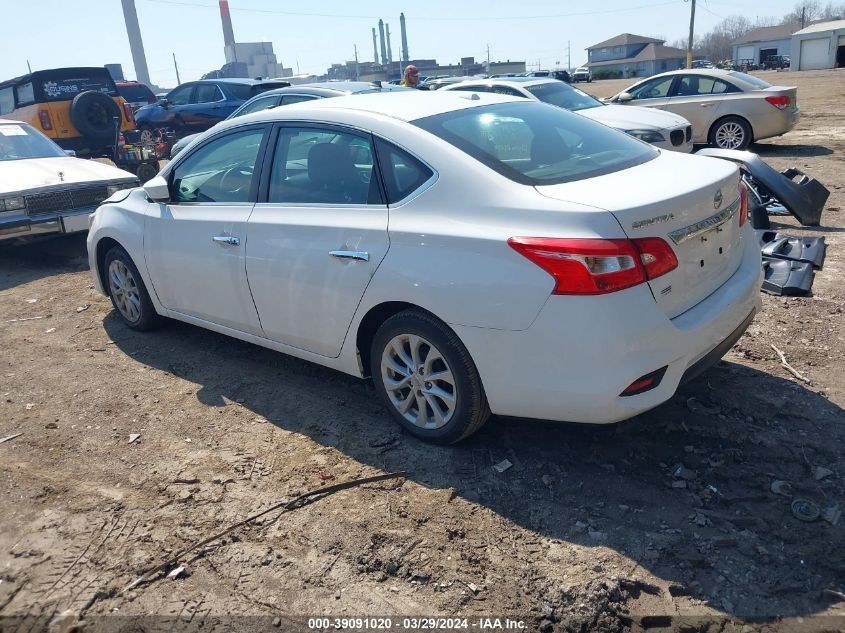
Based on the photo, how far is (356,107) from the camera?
4012 millimetres

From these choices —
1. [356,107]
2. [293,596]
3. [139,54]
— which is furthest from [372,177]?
[139,54]

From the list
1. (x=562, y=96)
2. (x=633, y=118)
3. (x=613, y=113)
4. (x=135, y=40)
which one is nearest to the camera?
(x=633, y=118)

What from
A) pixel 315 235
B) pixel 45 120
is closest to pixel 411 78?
pixel 45 120

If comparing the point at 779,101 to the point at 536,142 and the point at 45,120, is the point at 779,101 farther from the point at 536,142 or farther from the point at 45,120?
the point at 45,120

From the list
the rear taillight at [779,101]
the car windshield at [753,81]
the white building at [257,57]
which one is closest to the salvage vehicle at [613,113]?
the rear taillight at [779,101]

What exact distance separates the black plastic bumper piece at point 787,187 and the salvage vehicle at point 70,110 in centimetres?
1131

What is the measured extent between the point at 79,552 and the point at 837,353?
4.36 metres

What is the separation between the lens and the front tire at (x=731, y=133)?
498 inches

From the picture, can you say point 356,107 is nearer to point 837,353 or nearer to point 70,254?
point 837,353

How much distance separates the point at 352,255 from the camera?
12.1 ft

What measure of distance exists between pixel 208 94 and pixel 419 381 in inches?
594

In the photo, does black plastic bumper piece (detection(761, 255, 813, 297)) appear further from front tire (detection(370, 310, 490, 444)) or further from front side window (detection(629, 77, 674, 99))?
front side window (detection(629, 77, 674, 99))

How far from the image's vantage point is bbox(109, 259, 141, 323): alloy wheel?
5.54 metres

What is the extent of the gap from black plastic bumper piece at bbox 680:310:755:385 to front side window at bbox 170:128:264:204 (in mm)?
2714
